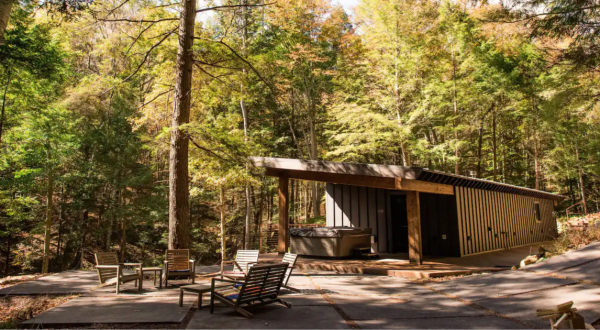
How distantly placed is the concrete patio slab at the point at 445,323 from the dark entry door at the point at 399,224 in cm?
737

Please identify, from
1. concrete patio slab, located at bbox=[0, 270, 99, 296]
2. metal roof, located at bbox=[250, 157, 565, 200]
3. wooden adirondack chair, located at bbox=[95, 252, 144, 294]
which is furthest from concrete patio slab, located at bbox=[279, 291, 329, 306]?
metal roof, located at bbox=[250, 157, 565, 200]

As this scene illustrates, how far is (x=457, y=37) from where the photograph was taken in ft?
55.2

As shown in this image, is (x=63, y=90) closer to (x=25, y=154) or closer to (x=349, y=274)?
(x=25, y=154)

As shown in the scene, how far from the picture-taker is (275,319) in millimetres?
4238

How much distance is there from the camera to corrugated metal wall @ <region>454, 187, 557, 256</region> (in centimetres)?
1083

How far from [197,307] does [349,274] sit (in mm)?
4314

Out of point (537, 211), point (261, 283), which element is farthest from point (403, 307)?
point (537, 211)

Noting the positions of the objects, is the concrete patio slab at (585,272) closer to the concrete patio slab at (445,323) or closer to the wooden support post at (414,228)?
the concrete patio slab at (445,323)

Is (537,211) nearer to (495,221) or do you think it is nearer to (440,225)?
(495,221)

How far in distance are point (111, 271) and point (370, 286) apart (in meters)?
4.90

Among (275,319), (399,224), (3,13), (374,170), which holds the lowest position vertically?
(275,319)

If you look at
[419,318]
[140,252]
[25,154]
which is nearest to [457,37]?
[419,318]

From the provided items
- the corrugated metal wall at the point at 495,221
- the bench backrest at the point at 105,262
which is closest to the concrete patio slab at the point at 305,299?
the bench backrest at the point at 105,262

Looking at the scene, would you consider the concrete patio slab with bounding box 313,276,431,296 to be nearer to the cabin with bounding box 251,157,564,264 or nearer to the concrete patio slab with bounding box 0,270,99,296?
the cabin with bounding box 251,157,564,264
